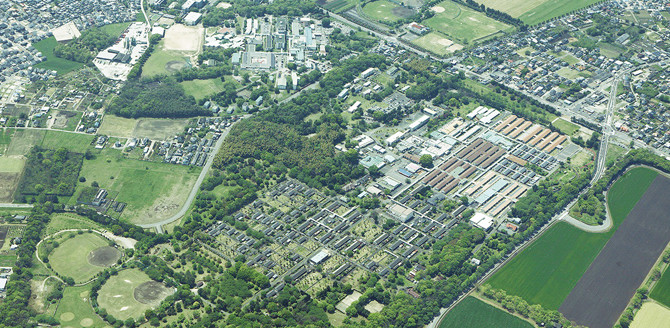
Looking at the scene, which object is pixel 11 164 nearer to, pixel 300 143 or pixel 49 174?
pixel 49 174

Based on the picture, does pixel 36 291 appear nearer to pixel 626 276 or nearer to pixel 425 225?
pixel 425 225

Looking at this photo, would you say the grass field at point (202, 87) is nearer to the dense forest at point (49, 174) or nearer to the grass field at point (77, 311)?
the dense forest at point (49, 174)

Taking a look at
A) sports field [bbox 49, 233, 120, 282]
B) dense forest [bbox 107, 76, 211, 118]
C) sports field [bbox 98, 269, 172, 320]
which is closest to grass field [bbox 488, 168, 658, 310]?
sports field [bbox 98, 269, 172, 320]

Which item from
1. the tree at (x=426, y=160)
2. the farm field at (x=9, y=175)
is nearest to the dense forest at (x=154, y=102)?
the farm field at (x=9, y=175)

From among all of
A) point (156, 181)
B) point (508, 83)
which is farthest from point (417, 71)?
point (156, 181)

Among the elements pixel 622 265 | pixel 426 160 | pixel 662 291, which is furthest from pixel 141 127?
pixel 662 291
